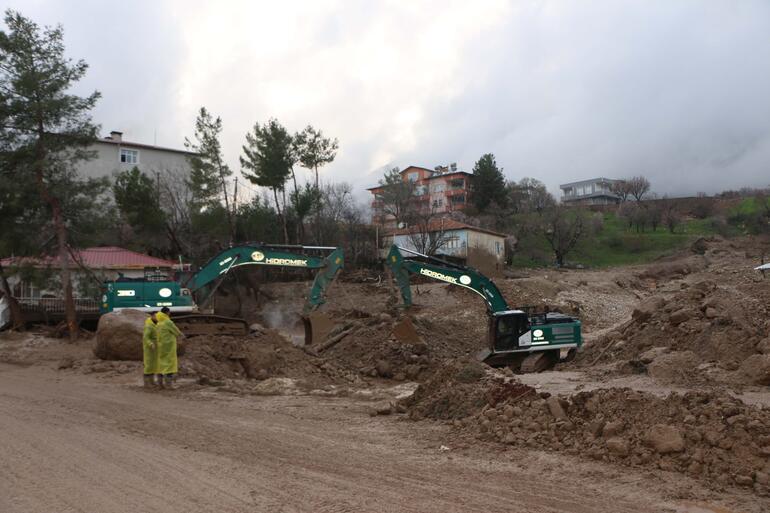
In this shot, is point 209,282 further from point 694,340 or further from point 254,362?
point 694,340

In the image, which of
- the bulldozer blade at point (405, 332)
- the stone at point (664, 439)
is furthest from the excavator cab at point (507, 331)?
the stone at point (664, 439)

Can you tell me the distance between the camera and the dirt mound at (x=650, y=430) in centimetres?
655

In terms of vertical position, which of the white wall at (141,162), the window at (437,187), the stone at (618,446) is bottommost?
the stone at (618,446)

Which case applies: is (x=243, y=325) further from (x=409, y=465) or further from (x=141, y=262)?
(x=141, y=262)

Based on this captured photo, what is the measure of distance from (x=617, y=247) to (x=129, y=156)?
44.4m

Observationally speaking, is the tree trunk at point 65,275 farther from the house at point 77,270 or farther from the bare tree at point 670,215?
the bare tree at point 670,215

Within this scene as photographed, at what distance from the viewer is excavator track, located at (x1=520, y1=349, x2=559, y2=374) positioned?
17047 millimetres

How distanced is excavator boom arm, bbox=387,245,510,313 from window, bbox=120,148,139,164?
35951 millimetres

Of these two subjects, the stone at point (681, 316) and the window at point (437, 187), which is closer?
the stone at point (681, 316)

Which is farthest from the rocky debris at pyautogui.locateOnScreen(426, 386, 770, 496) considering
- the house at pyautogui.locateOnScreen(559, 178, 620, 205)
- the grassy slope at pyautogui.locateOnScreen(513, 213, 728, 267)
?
the house at pyautogui.locateOnScreen(559, 178, 620, 205)

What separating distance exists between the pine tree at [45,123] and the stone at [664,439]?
20.9 metres

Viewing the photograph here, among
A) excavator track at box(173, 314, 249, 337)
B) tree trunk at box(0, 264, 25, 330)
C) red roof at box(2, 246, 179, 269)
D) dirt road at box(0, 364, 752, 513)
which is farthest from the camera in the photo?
red roof at box(2, 246, 179, 269)

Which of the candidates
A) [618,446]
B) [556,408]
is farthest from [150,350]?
[618,446]

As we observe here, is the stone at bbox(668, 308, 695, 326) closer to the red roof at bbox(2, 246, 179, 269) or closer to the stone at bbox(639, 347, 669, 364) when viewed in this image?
the stone at bbox(639, 347, 669, 364)
